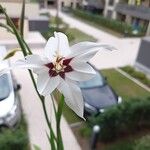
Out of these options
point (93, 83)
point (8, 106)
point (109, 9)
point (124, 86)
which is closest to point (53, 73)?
point (8, 106)

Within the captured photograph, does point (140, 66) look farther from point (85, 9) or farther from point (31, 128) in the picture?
point (85, 9)

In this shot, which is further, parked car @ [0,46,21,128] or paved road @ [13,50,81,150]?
paved road @ [13,50,81,150]

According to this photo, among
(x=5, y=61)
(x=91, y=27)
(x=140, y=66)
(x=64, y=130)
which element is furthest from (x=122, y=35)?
(x=5, y=61)

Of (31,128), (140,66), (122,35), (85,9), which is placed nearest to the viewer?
(31,128)

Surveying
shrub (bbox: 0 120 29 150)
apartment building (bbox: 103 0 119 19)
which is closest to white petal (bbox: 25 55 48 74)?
shrub (bbox: 0 120 29 150)

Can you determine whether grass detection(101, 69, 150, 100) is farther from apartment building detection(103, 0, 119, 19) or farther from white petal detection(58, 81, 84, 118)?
apartment building detection(103, 0, 119, 19)

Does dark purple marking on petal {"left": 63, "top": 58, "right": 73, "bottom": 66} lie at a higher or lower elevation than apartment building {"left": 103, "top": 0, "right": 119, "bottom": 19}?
higher

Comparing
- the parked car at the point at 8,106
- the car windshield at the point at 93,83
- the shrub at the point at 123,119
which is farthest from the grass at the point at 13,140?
the car windshield at the point at 93,83
